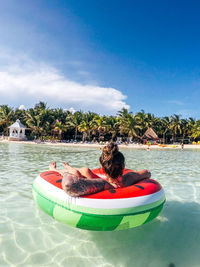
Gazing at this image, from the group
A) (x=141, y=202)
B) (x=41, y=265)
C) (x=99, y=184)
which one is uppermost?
(x=99, y=184)

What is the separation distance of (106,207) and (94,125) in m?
38.2

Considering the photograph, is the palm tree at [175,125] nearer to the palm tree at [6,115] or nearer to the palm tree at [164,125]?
the palm tree at [164,125]

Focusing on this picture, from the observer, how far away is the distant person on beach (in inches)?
101

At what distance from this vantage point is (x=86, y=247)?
2.77m

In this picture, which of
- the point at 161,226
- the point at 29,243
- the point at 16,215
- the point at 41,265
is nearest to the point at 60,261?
the point at 41,265

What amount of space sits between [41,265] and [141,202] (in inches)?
57.7

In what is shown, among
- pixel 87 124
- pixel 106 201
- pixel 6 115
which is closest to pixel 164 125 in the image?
pixel 87 124

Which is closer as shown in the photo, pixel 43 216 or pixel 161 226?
pixel 161 226

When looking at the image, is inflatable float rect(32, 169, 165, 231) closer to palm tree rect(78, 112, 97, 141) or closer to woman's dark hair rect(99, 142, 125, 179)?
woman's dark hair rect(99, 142, 125, 179)

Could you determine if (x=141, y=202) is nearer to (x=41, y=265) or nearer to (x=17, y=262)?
(x=41, y=265)

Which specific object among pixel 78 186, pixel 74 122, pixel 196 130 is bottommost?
pixel 78 186

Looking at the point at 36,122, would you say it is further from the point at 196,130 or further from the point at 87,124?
the point at 196,130

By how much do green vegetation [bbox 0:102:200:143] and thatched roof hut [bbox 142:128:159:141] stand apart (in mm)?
932

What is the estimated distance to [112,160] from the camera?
280 centimetres
